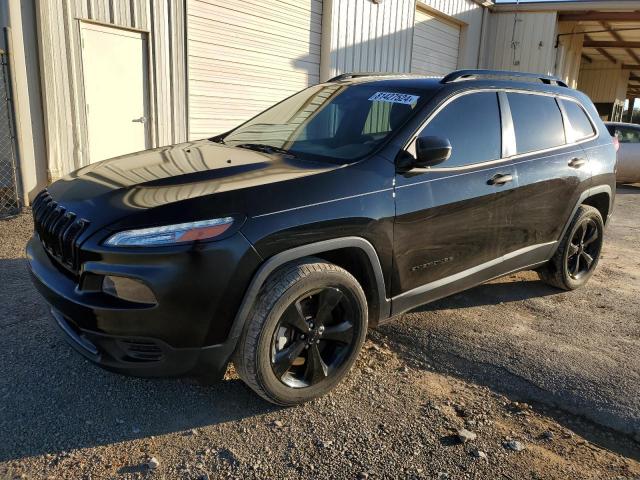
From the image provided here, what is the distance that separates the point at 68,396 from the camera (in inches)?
118

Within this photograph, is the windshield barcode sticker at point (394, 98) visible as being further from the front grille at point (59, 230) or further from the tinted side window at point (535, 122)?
the front grille at point (59, 230)

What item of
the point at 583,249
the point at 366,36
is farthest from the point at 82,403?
the point at 366,36

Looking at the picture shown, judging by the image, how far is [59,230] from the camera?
9.19 ft

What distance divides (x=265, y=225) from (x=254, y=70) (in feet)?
25.1

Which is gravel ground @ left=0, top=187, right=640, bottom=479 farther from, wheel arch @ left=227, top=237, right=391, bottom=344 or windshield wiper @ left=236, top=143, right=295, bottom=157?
windshield wiper @ left=236, top=143, right=295, bottom=157

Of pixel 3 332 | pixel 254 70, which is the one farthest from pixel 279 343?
pixel 254 70

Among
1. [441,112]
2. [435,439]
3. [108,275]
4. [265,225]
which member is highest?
[441,112]

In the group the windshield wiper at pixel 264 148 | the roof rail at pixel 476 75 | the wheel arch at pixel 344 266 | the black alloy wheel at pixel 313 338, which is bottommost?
the black alloy wheel at pixel 313 338

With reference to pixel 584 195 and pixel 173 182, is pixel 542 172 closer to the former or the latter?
pixel 584 195

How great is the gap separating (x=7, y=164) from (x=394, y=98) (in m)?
5.12

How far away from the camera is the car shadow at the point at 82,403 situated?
8.79 ft

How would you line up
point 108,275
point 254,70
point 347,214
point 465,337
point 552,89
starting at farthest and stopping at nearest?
point 254,70 < point 552,89 < point 465,337 < point 347,214 < point 108,275

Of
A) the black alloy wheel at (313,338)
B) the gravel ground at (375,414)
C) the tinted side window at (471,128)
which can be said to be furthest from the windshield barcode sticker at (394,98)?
the gravel ground at (375,414)

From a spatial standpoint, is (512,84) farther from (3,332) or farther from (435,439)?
(3,332)
